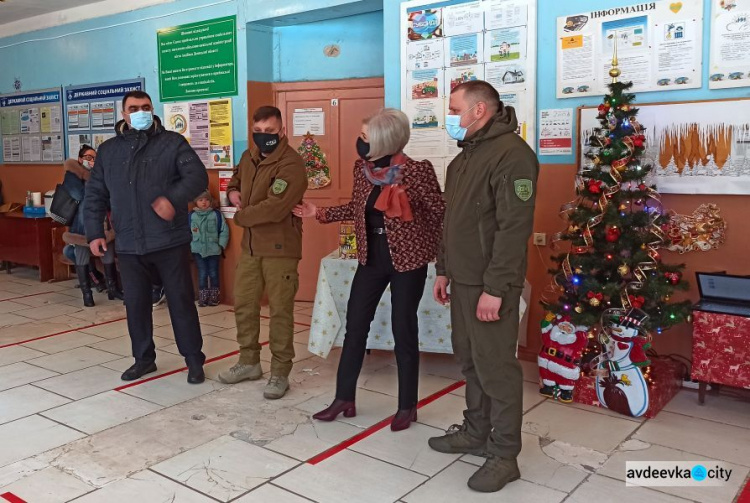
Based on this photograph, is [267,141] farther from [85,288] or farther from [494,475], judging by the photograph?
[85,288]

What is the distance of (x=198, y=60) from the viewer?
627 cm

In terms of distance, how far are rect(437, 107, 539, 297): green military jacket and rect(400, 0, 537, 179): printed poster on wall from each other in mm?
1749

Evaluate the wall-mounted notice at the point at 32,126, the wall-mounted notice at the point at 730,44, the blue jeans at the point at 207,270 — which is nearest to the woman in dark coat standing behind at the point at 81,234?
the blue jeans at the point at 207,270

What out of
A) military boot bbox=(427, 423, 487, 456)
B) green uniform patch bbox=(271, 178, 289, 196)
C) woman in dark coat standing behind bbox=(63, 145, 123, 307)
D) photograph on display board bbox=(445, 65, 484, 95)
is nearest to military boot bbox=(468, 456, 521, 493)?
military boot bbox=(427, 423, 487, 456)

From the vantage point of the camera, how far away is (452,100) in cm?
278

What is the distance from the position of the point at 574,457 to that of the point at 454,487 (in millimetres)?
630

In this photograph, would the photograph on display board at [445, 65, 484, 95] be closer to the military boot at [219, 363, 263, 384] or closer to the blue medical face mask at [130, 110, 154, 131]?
the blue medical face mask at [130, 110, 154, 131]

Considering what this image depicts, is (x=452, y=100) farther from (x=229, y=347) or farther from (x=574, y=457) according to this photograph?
(x=229, y=347)

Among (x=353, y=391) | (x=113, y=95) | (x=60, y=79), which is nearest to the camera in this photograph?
(x=353, y=391)

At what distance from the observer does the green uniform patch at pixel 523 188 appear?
252 centimetres

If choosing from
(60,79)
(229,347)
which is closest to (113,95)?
(60,79)

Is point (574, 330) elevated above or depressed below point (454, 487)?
above

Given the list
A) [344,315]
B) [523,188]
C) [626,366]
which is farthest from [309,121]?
[523,188]

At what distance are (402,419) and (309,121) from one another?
3513mm
